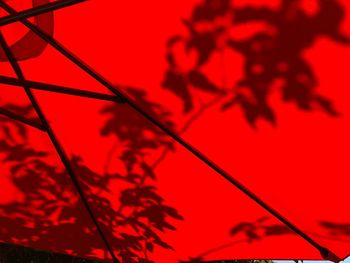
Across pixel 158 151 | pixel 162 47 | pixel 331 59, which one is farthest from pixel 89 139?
pixel 331 59

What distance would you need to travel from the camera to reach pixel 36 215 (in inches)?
131

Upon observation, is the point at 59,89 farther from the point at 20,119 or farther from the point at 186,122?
the point at 186,122

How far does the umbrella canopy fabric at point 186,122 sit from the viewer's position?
201 centimetres

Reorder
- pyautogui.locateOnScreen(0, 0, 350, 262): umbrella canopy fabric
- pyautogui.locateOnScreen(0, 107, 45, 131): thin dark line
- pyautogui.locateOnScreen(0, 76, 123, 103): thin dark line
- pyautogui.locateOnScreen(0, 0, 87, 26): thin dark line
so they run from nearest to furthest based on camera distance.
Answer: pyautogui.locateOnScreen(0, 0, 87, 26): thin dark line → pyautogui.locateOnScreen(0, 0, 350, 262): umbrella canopy fabric → pyautogui.locateOnScreen(0, 76, 123, 103): thin dark line → pyautogui.locateOnScreen(0, 107, 45, 131): thin dark line

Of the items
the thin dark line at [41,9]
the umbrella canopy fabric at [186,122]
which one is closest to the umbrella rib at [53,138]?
the umbrella canopy fabric at [186,122]

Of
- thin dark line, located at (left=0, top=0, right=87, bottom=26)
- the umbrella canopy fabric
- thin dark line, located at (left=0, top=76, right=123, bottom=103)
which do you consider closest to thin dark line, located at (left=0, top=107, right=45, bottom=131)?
the umbrella canopy fabric

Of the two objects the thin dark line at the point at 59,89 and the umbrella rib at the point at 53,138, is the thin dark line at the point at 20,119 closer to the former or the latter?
the umbrella rib at the point at 53,138

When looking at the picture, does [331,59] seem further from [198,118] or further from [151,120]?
[151,120]

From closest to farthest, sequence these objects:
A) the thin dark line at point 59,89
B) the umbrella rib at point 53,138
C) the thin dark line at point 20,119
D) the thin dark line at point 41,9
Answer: the thin dark line at point 41,9 → the thin dark line at point 59,89 → the umbrella rib at point 53,138 → the thin dark line at point 20,119

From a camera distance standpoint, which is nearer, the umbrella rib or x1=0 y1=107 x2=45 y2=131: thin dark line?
the umbrella rib

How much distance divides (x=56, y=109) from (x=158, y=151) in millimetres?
661

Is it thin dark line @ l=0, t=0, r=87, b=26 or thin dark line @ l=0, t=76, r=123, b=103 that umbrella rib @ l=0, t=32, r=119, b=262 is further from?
thin dark line @ l=0, t=0, r=87, b=26

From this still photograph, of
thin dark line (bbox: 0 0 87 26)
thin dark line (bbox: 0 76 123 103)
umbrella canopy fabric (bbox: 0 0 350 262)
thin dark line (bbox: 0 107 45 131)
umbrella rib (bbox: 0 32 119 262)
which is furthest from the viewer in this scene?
thin dark line (bbox: 0 107 45 131)

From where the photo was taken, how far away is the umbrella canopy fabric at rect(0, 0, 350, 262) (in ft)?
6.58
